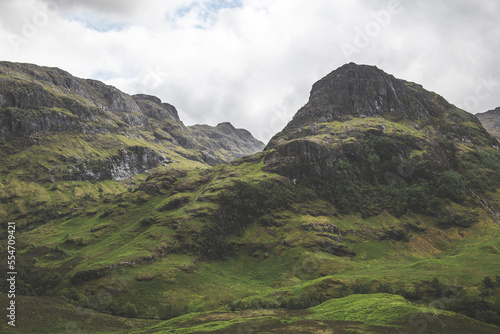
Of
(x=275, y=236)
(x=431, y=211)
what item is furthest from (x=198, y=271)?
(x=431, y=211)

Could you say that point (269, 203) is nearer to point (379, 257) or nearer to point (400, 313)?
point (379, 257)

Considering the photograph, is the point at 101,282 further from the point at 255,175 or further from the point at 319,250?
the point at 255,175

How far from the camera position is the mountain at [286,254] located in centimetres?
6306

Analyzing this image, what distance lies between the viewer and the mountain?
2483 inches

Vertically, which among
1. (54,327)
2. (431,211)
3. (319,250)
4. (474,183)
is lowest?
(54,327)

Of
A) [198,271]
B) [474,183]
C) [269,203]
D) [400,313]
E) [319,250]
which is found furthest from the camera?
[474,183]

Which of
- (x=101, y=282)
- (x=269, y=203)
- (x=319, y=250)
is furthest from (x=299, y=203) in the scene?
(x=101, y=282)

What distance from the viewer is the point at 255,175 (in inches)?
7490

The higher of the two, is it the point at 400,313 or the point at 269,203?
the point at 269,203

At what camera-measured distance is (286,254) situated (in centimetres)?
12938

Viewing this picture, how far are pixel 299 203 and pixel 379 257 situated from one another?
53.1 metres

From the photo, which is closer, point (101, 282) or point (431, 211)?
point (101, 282)

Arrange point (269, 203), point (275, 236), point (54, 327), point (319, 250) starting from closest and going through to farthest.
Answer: point (54, 327), point (319, 250), point (275, 236), point (269, 203)

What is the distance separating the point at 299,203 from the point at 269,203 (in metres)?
19.3
